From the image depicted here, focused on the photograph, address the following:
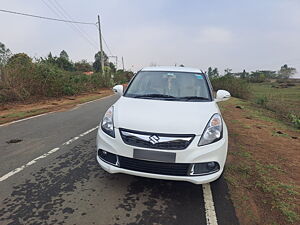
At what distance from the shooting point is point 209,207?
257 cm

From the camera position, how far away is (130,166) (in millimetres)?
2629

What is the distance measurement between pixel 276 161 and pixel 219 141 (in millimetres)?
2106

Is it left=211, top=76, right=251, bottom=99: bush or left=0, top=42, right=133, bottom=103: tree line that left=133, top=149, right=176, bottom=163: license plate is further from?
left=211, top=76, right=251, bottom=99: bush

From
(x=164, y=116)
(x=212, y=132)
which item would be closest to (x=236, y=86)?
(x=212, y=132)

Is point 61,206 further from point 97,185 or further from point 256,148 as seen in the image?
point 256,148

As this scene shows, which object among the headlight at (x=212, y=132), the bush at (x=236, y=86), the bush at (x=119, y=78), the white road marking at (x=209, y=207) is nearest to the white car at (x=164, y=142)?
the headlight at (x=212, y=132)

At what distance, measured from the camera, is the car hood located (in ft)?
8.39

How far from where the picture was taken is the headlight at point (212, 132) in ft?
8.47

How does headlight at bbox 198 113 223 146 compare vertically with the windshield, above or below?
below

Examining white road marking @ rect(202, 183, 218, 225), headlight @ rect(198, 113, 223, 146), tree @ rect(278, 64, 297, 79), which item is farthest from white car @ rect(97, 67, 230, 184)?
tree @ rect(278, 64, 297, 79)

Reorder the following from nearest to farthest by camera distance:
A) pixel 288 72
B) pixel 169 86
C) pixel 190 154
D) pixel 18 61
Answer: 1. pixel 190 154
2. pixel 169 86
3. pixel 18 61
4. pixel 288 72

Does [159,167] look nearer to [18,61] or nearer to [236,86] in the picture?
[18,61]

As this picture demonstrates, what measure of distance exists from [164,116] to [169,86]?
1.26 m

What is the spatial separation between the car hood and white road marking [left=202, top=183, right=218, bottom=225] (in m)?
0.88
